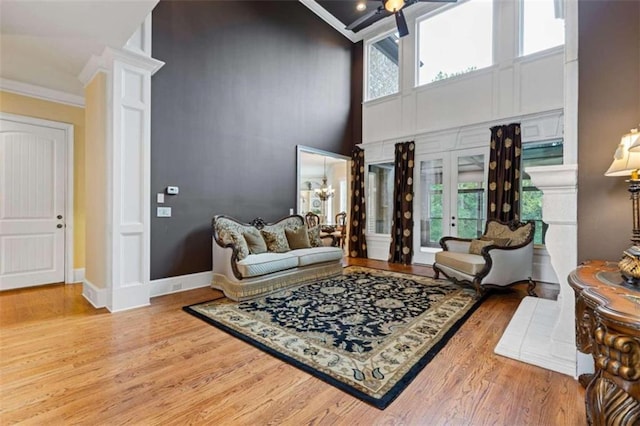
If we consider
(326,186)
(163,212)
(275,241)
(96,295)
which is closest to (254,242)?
(275,241)

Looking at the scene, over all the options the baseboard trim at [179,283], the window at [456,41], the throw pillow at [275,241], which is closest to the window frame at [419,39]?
the window at [456,41]

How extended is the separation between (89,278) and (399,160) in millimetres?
5329

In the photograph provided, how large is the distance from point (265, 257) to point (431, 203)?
358 cm

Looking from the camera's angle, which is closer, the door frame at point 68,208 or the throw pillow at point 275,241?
the throw pillow at point 275,241

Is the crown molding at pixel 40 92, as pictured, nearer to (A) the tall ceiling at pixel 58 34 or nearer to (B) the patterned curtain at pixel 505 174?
(A) the tall ceiling at pixel 58 34

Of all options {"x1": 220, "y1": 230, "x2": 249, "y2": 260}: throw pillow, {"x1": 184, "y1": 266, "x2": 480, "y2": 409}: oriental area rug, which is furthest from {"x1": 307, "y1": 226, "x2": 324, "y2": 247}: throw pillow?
{"x1": 220, "y1": 230, "x2": 249, "y2": 260}: throw pillow

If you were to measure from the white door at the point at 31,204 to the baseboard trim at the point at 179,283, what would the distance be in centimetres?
182

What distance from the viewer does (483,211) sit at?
5.08 m

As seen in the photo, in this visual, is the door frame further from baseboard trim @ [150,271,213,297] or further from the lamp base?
the lamp base

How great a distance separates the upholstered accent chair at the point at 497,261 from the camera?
11.9 ft

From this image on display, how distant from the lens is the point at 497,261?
11.9ft

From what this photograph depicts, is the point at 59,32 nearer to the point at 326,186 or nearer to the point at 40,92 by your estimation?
the point at 40,92

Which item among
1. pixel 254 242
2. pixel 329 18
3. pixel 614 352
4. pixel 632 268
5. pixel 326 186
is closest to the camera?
pixel 614 352

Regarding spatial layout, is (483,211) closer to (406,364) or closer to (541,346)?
(541,346)
